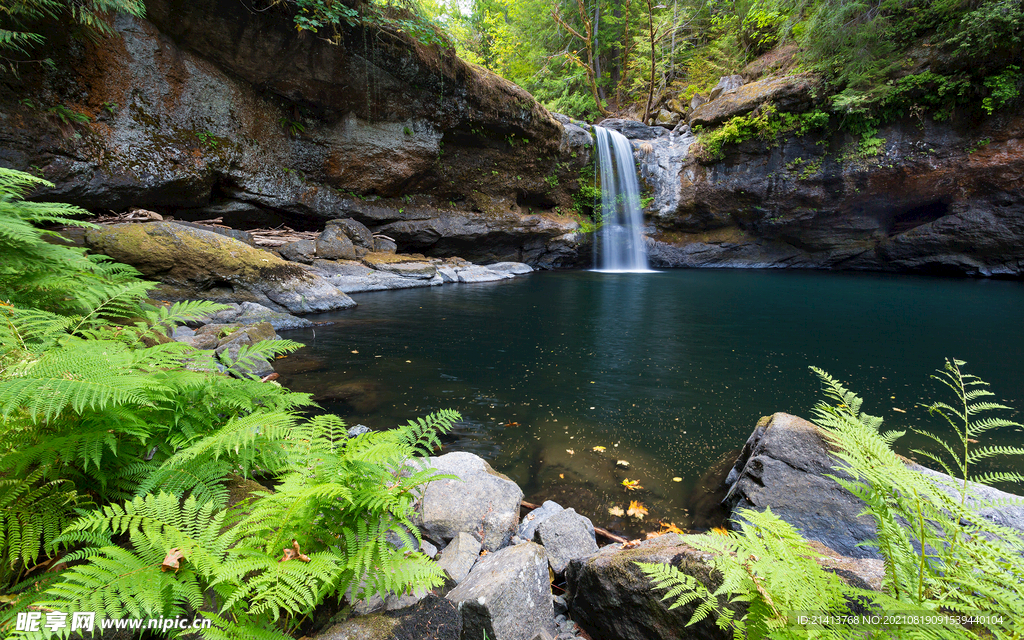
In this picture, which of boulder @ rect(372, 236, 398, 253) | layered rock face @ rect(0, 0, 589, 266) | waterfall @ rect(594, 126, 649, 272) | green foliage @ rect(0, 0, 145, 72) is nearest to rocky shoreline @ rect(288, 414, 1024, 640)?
green foliage @ rect(0, 0, 145, 72)

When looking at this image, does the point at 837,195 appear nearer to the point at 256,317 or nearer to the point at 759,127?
the point at 759,127

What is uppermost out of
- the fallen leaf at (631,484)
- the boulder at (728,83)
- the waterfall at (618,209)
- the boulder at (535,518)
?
the boulder at (728,83)

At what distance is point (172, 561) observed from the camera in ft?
3.75

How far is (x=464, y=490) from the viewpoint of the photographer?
2.49m

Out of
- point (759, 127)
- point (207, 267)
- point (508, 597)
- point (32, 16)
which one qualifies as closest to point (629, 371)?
point (508, 597)

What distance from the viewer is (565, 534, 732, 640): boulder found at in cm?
147

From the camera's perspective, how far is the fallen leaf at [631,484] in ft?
9.96

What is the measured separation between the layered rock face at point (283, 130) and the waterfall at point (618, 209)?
1.67 m

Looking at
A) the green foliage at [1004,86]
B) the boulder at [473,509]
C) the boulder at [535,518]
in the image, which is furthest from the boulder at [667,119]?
the boulder at [473,509]

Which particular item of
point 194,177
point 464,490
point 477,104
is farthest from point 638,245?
point 464,490

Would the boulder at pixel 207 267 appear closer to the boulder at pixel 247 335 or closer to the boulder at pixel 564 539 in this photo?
the boulder at pixel 247 335

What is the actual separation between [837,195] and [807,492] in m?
20.4

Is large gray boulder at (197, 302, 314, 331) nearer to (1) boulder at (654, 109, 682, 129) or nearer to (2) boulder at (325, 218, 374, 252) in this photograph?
(2) boulder at (325, 218, 374, 252)

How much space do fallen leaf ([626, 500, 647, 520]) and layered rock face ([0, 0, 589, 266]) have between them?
515 inches
